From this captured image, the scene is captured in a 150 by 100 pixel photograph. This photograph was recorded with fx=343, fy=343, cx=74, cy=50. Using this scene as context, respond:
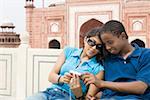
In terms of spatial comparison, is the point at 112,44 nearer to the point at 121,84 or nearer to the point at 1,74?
the point at 121,84

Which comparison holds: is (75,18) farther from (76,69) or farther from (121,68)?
(121,68)

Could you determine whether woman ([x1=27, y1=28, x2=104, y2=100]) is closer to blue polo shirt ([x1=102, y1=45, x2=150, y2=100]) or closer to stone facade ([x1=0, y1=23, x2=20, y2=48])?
blue polo shirt ([x1=102, y1=45, x2=150, y2=100])

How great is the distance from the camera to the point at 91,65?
187 centimetres

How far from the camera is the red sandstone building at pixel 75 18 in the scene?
10359 millimetres

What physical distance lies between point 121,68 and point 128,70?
0.04 metres

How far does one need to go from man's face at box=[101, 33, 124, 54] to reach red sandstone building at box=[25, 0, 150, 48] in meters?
8.54

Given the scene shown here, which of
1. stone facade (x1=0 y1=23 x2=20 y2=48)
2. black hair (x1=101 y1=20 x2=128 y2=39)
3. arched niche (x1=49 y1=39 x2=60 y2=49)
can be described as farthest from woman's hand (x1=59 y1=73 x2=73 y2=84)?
stone facade (x1=0 y1=23 x2=20 y2=48)

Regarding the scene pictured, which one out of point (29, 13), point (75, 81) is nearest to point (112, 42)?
point (75, 81)

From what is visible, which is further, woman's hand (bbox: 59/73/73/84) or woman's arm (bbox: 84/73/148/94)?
woman's hand (bbox: 59/73/73/84)

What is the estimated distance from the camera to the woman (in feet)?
5.90

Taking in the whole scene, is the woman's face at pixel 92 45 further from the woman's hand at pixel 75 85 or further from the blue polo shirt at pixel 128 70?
the woman's hand at pixel 75 85

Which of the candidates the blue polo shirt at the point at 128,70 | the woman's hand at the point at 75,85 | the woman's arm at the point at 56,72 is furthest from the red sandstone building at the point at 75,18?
the woman's hand at the point at 75,85

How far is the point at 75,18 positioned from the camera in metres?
11.2

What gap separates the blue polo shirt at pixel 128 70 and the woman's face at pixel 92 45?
8cm
